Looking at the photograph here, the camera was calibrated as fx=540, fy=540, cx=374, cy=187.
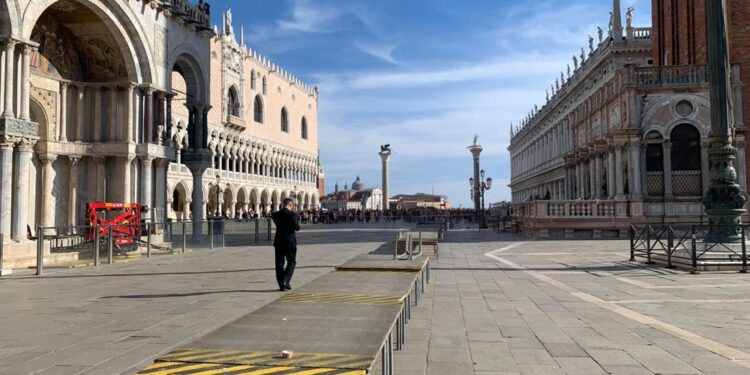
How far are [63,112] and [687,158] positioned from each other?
80.5 ft

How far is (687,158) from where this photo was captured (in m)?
23.4

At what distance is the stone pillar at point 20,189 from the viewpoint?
→ 13320 mm

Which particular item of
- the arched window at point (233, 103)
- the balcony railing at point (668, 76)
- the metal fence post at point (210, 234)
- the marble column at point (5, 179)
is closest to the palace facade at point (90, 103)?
the marble column at point (5, 179)

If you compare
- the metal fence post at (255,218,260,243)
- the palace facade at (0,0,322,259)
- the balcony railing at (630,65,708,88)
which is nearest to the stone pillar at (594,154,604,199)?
the balcony railing at (630,65,708,88)

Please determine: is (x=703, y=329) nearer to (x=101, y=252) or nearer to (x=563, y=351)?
(x=563, y=351)

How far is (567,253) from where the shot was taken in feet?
53.2

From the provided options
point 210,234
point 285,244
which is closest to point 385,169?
point 210,234

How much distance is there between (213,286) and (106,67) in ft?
41.7

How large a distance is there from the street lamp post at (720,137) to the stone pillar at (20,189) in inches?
658

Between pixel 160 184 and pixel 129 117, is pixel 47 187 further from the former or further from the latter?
pixel 160 184

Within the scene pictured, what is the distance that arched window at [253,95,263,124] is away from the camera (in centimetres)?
6356

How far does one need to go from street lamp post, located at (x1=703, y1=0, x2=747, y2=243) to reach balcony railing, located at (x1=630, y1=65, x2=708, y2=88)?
423 inches

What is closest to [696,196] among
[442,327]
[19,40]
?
[442,327]

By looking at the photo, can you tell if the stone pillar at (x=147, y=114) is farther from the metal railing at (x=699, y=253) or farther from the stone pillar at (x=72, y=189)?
the metal railing at (x=699, y=253)
